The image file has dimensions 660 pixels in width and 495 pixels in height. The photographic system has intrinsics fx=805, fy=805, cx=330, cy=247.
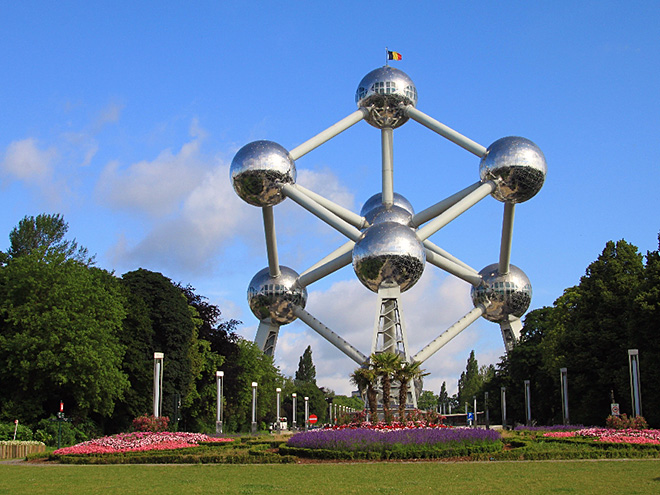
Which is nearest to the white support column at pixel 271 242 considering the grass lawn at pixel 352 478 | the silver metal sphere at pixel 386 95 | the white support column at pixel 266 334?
the white support column at pixel 266 334

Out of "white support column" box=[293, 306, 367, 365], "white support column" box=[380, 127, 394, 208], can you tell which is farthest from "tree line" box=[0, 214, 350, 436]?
"white support column" box=[380, 127, 394, 208]

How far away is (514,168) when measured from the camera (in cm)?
3628

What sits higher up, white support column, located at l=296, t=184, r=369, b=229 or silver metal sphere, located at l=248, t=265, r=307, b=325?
white support column, located at l=296, t=184, r=369, b=229

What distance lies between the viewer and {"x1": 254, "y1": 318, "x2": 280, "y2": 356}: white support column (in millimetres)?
45000

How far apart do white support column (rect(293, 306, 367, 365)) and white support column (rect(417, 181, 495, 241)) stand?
24.3 ft

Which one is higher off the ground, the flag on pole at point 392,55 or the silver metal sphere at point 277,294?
the flag on pole at point 392,55

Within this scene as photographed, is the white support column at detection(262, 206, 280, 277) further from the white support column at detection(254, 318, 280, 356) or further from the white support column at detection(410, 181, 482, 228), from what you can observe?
the white support column at detection(410, 181, 482, 228)

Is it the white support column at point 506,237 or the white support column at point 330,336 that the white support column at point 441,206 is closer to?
the white support column at point 506,237

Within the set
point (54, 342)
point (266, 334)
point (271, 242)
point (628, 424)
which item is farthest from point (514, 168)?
point (54, 342)

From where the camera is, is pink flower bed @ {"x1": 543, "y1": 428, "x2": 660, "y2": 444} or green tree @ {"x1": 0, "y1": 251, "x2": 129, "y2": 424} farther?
green tree @ {"x1": 0, "y1": 251, "x2": 129, "y2": 424}

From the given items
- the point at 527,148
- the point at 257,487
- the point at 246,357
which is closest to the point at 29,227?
the point at 246,357

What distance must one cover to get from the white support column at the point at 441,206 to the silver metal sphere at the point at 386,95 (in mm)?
4926

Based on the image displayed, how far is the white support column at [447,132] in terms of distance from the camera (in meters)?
37.5

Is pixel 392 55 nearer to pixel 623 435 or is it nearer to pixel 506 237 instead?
pixel 506 237
